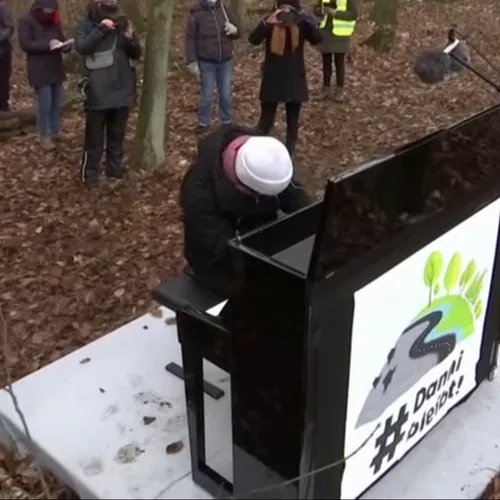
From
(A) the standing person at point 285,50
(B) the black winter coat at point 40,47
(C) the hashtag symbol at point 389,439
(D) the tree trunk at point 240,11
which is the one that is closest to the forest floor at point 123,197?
(A) the standing person at point 285,50

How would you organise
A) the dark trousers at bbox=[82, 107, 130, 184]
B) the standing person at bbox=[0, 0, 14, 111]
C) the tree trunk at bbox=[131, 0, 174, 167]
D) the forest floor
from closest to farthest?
1. the forest floor
2. the dark trousers at bbox=[82, 107, 130, 184]
3. the tree trunk at bbox=[131, 0, 174, 167]
4. the standing person at bbox=[0, 0, 14, 111]

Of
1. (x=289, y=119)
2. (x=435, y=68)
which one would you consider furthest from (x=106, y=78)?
(x=435, y=68)

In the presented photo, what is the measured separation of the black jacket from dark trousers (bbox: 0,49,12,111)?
2.49 metres

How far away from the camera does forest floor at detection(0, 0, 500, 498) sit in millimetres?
5586

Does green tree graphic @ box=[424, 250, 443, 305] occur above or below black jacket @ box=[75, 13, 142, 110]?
above

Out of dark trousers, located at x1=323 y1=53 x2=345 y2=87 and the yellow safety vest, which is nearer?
the yellow safety vest

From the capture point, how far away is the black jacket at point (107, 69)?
7086 mm

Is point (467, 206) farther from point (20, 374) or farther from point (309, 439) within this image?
point (20, 374)

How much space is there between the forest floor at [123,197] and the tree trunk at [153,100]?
0.73ft

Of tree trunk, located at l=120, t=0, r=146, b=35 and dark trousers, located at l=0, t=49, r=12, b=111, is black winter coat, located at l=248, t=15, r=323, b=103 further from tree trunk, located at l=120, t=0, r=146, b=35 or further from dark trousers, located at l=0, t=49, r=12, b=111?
tree trunk, located at l=120, t=0, r=146, b=35

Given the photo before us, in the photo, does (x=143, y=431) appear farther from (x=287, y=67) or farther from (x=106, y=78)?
(x=287, y=67)

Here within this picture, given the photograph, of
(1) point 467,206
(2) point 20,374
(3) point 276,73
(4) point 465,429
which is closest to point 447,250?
(1) point 467,206

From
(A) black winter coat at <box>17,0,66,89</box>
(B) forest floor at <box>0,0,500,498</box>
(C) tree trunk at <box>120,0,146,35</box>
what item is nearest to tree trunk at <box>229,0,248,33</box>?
(B) forest floor at <box>0,0,500,498</box>

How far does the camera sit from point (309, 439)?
2936mm
